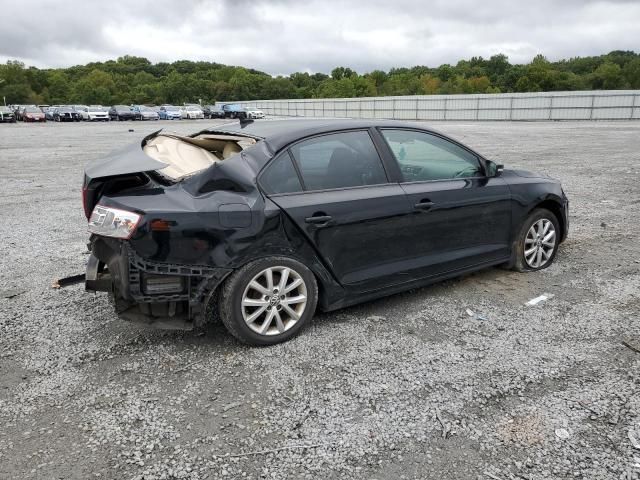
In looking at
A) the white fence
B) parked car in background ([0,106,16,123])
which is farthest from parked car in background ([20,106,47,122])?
the white fence

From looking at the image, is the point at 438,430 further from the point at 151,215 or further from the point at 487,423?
the point at 151,215

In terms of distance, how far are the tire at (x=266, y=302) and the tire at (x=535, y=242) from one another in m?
2.26

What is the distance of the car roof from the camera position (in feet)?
12.7

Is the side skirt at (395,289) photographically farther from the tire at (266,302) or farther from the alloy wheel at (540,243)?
the alloy wheel at (540,243)

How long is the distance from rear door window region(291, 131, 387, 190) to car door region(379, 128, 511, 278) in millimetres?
211

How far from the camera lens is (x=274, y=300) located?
363 cm

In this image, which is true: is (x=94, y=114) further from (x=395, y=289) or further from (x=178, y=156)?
(x=395, y=289)

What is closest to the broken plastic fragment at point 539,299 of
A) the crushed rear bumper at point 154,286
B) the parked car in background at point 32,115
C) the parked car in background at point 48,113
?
the crushed rear bumper at point 154,286

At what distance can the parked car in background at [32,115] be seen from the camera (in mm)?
48281

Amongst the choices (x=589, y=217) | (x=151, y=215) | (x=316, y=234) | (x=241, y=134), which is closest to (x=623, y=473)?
(x=316, y=234)

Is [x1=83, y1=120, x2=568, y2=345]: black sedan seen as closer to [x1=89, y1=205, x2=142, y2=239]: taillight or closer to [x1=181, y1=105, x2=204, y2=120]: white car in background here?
[x1=89, y1=205, x2=142, y2=239]: taillight

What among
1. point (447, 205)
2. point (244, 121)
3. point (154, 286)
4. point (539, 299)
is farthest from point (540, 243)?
point (154, 286)

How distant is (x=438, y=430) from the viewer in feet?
9.10

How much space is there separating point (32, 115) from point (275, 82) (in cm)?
7550
